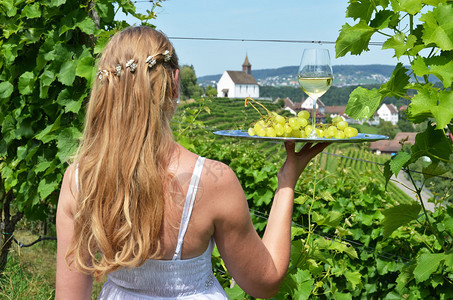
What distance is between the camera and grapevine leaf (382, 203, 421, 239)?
5.80 feet

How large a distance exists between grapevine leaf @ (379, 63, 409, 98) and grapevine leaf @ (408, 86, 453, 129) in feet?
0.30

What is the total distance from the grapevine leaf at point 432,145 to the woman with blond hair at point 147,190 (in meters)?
0.64

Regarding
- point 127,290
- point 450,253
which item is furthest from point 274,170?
point 127,290

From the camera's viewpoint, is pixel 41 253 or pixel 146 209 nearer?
pixel 146 209

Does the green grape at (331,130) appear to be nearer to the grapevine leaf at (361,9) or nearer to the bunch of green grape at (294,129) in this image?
the bunch of green grape at (294,129)

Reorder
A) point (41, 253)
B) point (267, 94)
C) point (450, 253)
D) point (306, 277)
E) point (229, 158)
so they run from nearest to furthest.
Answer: point (450, 253) < point (306, 277) < point (229, 158) < point (41, 253) < point (267, 94)

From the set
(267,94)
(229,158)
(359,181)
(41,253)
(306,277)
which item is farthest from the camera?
(267,94)

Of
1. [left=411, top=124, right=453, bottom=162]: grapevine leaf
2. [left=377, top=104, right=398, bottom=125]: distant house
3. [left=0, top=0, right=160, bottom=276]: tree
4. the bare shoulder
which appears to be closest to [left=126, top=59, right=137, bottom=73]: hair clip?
the bare shoulder

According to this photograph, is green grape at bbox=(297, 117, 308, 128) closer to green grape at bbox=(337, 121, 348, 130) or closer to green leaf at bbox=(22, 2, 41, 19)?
green grape at bbox=(337, 121, 348, 130)

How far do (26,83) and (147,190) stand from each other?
218cm

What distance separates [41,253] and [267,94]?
9532 cm

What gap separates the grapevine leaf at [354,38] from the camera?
1514mm

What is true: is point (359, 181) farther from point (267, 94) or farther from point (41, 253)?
point (267, 94)

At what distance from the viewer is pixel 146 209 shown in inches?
46.1
